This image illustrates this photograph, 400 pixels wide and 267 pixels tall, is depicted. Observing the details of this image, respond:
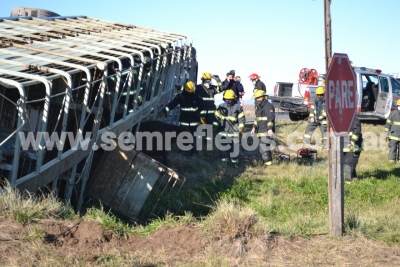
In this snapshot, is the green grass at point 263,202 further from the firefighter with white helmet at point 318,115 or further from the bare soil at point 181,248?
the firefighter with white helmet at point 318,115

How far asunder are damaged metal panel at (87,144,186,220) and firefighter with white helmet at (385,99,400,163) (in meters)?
8.33

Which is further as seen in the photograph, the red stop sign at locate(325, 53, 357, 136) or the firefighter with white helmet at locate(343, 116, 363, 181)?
the firefighter with white helmet at locate(343, 116, 363, 181)

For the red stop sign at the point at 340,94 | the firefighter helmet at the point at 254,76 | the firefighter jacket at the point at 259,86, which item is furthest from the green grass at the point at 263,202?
the firefighter helmet at the point at 254,76

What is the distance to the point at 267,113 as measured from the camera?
15.2m

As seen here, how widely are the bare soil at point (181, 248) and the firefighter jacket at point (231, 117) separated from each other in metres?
8.00

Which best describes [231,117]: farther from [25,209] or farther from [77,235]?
[25,209]

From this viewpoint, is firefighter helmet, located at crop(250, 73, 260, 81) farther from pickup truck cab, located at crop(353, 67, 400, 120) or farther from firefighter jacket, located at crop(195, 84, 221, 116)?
pickup truck cab, located at crop(353, 67, 400, 120)

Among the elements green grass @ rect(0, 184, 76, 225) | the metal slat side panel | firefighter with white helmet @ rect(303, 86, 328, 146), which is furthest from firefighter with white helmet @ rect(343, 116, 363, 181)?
green grass @ rect(0, 184, 76, 225)

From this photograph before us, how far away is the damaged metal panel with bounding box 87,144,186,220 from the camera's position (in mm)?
10453

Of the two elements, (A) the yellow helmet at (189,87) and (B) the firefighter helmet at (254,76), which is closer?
(A) the yellow helmet at (189,87)

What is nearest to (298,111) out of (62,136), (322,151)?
(322,151)

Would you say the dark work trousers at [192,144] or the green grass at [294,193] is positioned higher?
the dark work trousers at [192,144]

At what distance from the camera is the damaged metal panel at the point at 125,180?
34.3 feet

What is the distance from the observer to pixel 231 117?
15.4 metres
